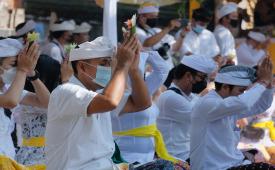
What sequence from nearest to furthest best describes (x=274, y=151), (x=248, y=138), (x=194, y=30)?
(x=274, y=151) < (x=248, y=138) < (x=194, y=30)

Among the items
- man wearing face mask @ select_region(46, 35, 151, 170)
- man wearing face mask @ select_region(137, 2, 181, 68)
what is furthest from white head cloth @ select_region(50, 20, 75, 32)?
man wearing face mask @ select_region(46, 35, 151, 170)

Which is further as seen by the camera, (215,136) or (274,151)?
(274,151)

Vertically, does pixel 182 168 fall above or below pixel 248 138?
above

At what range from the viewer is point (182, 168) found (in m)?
5.82

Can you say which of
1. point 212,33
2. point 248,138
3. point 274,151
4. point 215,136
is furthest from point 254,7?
point 215,136

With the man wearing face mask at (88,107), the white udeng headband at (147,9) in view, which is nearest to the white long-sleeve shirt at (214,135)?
the man wearing face mask at (88,107)

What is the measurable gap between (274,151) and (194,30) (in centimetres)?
383

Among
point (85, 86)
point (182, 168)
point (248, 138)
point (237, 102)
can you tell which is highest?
point (85, 86)

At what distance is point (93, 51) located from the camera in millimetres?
4789

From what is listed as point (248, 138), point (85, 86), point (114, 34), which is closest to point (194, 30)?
point (248, 138)

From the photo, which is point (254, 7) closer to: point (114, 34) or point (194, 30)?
point (194, 30)

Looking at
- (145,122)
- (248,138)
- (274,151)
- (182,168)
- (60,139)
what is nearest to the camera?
(60,139)

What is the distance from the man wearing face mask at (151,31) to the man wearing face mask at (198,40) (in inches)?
10.6

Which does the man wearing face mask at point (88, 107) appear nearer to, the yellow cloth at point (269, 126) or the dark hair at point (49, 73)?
the dark hair at point (49, 73)
